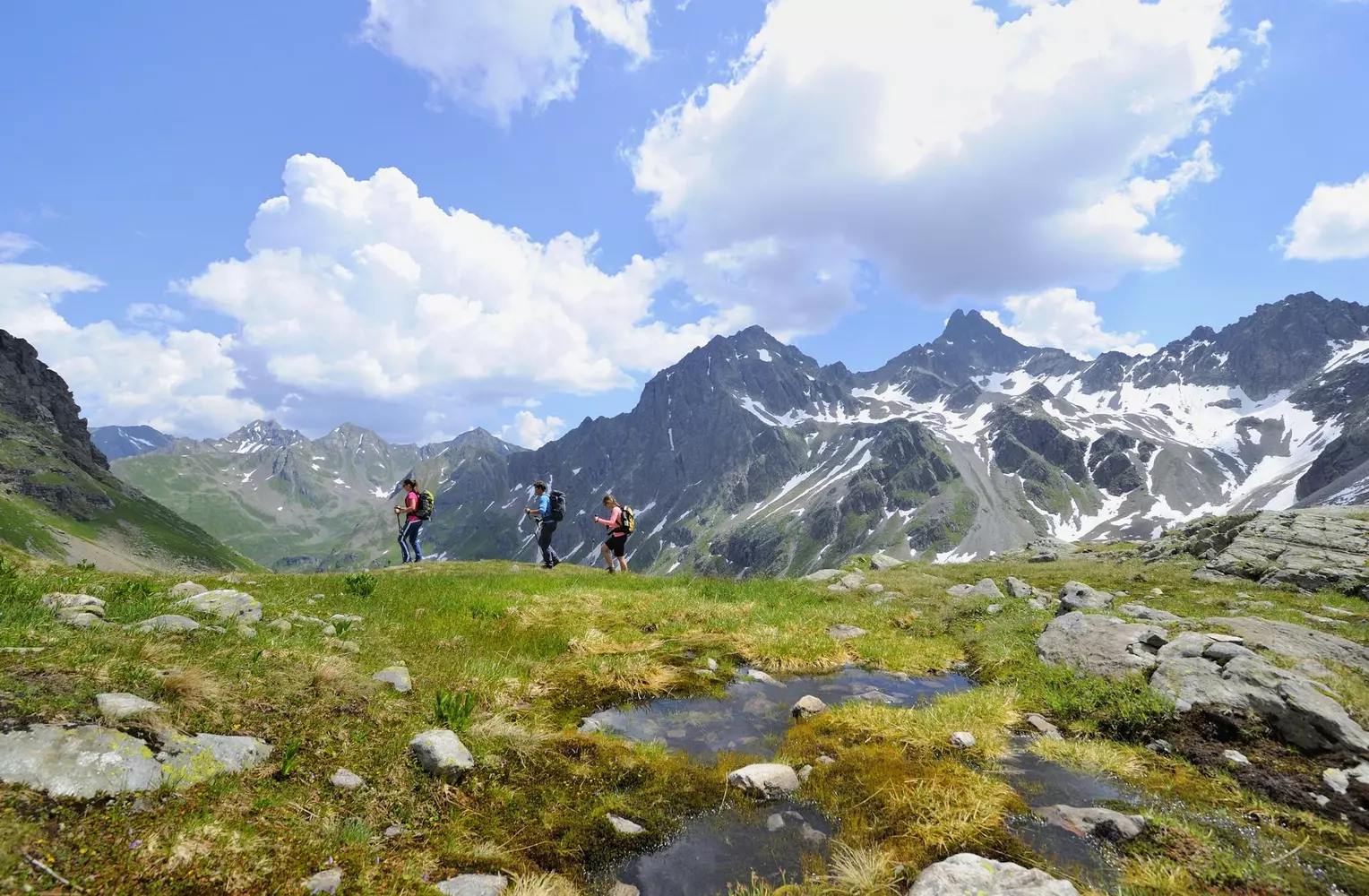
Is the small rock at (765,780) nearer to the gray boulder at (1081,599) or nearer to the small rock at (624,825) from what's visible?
the small rock at (624,825)

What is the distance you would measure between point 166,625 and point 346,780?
518cm

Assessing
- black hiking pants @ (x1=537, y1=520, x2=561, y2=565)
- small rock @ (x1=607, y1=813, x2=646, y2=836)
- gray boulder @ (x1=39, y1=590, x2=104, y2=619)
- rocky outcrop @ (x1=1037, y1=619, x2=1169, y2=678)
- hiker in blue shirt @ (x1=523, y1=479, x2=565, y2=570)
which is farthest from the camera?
black hiking pants @ (x1=537, y1=520, x2=561, y2=565)

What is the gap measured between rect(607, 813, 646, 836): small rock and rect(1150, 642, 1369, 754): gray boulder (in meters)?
8.75

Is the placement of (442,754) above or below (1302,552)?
above

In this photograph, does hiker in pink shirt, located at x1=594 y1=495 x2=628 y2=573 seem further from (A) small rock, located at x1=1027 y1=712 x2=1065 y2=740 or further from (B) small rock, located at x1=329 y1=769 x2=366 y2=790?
(B) small rock, located at x1=329 y1=769 x2=366 y2=790

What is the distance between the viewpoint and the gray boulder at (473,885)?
500cm

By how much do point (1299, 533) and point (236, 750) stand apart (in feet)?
117

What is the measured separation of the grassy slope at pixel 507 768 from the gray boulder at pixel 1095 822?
198 millimetres

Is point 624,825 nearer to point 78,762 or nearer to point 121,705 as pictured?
point 78,762

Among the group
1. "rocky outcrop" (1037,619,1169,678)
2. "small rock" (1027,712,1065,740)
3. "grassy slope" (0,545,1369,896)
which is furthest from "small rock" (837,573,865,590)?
"small rock" (1027,712,1065,740)

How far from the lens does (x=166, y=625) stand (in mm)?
8852

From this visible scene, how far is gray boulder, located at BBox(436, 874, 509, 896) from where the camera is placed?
5.00 metres

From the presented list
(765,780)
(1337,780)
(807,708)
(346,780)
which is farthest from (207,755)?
(1337,780)

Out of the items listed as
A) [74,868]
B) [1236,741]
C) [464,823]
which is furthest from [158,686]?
[1236,741]
